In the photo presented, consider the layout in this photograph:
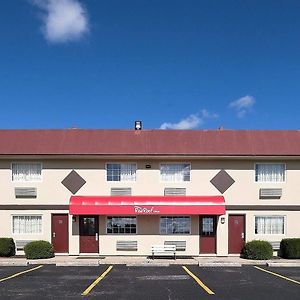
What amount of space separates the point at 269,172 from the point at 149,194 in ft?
20.5

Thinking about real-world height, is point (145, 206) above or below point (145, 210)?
above

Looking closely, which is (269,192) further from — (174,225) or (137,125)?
(137,125)

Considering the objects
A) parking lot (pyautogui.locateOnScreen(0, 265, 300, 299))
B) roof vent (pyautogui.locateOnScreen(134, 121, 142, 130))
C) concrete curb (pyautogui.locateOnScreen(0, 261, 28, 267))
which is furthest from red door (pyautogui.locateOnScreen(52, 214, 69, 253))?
roof vent (pyautogui.locateOnScreen(134, 121, 142, 130))

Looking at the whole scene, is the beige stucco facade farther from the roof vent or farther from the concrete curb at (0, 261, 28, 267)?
the concrete curb at (0, 261, 28, 267)

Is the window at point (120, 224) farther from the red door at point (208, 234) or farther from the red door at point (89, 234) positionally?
the red door at point (208, 234)

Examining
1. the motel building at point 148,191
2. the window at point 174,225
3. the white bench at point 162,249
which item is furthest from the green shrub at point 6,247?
the window at point 174,225

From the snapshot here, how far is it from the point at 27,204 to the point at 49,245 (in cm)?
254

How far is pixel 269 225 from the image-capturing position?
2311cm

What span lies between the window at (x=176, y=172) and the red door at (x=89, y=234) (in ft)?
13.7

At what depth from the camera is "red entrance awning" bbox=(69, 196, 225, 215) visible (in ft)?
71.9

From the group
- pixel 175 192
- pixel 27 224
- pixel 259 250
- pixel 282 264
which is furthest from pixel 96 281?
pixel 259 250

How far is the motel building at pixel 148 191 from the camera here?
898 inches

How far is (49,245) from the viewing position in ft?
71.6

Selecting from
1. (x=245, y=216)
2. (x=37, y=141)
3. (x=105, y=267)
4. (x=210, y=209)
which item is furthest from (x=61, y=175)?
(x=245, y=216)
